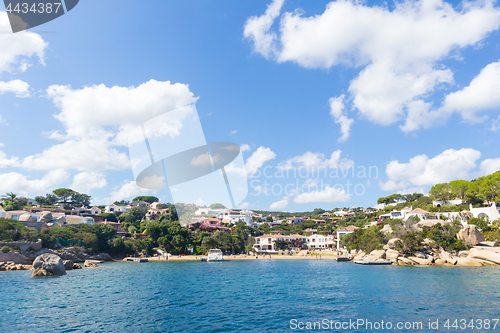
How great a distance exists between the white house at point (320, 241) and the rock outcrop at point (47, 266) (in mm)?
63123

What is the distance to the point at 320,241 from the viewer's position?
257 feet

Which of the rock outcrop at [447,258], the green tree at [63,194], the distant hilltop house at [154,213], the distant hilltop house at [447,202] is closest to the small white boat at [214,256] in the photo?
the rock outcrop at [447,258]

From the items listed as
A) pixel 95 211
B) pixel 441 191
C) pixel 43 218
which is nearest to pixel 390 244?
pixel 441 191

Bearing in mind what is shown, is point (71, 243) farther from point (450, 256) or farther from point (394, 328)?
point (450, 256)

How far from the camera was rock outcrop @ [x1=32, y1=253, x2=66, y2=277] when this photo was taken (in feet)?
90.5

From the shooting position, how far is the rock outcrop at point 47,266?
2759 cm

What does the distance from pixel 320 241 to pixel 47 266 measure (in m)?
65.2

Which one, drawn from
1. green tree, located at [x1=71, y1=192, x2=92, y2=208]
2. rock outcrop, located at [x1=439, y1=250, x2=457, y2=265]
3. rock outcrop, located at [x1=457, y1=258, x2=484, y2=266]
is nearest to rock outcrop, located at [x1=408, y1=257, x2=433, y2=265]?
rock outcrop, located at [x1=439, y1=250, x2=457, y2=265]

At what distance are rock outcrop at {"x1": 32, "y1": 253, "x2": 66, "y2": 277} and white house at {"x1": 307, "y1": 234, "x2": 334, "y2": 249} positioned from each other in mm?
63123

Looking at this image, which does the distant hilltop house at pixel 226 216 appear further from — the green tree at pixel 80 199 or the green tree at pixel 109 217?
the green tree at pixel 80 199

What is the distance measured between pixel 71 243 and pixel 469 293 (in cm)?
5500

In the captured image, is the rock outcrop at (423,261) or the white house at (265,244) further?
the white house at (265,244)

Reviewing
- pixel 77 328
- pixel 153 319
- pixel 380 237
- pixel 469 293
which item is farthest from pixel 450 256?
pixel 77 328

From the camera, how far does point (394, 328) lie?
11.4 metres
